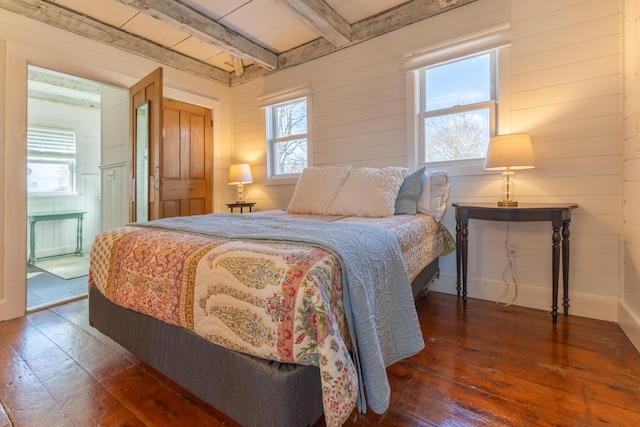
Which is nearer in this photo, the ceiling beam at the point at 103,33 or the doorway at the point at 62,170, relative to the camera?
the ceiling beam at the point at 103,33

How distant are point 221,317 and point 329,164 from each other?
2488 millimetres

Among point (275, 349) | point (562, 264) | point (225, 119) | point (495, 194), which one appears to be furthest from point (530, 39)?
point (225, 119)

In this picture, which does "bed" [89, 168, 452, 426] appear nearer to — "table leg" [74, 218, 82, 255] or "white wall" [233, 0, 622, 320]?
"white wall" [233, 0, 622, 320]

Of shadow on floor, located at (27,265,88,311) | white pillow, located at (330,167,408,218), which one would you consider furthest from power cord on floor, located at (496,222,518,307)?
shadow on floor, located at (27,265,88,311)

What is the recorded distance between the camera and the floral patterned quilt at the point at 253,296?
868 millimetres

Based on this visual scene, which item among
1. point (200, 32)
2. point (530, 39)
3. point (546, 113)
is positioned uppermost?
point (200, 32)

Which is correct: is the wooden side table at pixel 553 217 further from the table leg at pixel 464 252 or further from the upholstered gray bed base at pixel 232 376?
the upholstered gray bed base at pixel 232 376

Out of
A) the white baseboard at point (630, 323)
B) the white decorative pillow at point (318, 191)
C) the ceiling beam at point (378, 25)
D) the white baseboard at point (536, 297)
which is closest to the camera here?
the white baseboard at point (630, 323)

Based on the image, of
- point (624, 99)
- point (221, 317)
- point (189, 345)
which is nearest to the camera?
point (221, 317)

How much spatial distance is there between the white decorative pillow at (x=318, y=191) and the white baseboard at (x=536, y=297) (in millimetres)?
1248

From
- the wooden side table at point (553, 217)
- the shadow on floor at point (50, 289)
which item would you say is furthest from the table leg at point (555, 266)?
the shadow on floor at point (50, 289)

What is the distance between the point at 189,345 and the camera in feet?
3.94

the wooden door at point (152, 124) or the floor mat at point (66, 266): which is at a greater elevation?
the wooden door at point (152, 124)

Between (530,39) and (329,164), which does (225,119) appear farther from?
(530,39)
